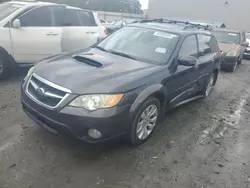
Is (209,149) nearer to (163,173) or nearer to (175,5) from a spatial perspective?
(163,173)

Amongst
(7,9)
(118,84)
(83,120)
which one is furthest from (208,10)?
(83,120)

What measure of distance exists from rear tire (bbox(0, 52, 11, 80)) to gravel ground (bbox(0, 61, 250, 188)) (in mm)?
1072

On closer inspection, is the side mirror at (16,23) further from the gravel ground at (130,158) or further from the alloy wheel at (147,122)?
the alloy wheel at (147,122)

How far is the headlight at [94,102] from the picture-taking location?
121 inches

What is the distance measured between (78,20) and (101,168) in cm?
481

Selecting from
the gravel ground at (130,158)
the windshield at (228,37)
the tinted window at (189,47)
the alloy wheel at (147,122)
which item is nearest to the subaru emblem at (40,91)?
the gravel ground at (130,158)

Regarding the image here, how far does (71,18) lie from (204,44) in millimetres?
3424

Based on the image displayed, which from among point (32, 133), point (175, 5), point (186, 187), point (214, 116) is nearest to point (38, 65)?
point (32, 133)

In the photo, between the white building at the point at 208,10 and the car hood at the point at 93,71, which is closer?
the car hood at the point at 93,71

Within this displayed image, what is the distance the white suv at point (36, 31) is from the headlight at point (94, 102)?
336 centimetres

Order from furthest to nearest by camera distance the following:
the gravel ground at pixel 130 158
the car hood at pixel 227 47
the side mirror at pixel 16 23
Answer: the car hood at pixel 227 47 → the side mirror at pixel 16 23 → the gravel ground at pixel 130 158

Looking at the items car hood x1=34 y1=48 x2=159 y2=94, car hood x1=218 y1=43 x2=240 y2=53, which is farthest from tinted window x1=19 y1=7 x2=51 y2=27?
car hood x1=218 y1=43 x2=240 y2=53

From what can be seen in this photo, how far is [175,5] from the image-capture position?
30781mm

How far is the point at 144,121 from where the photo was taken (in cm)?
371
